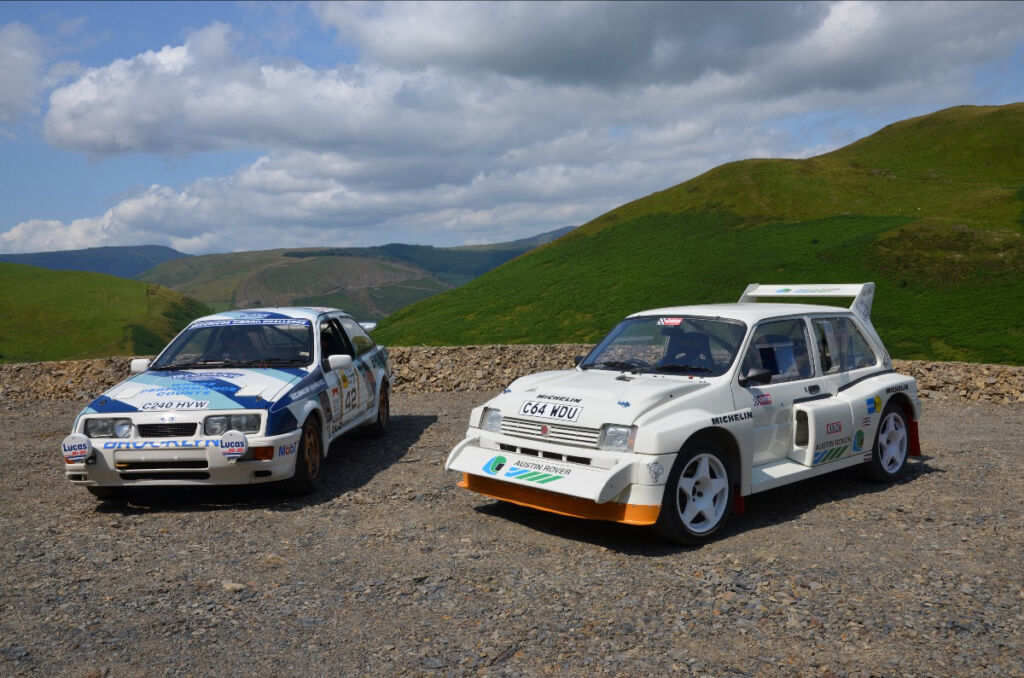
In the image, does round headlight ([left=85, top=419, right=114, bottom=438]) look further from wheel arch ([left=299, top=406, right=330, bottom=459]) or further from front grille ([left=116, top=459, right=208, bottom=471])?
wheel arch ([left=299, top=406, right=330, bottom=459])

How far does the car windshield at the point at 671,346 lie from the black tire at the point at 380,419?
4.20 metres

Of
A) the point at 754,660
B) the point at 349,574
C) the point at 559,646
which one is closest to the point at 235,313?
the point at 349,574

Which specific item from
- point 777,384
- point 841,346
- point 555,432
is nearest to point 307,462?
point 555,432

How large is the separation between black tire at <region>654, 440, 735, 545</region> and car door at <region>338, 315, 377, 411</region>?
4.98 m

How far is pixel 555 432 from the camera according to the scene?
5.90 meters

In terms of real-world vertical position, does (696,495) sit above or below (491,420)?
below

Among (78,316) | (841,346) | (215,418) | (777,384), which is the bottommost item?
(78,316)

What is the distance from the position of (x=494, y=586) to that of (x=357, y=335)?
6170mm

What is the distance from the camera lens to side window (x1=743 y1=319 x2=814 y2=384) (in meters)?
6.60

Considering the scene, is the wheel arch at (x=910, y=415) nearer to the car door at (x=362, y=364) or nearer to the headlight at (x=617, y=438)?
the headlight at (x=617, y=438)

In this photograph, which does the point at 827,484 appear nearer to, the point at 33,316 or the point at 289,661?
the point at 289,661

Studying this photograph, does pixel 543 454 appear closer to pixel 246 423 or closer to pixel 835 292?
pixel 246 423

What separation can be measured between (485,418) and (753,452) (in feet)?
7.09

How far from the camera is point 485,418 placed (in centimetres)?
652
